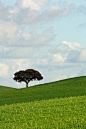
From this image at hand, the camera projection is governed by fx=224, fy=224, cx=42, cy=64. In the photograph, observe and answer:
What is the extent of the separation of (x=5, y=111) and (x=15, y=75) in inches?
2080

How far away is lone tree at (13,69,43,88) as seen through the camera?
73.9 meters

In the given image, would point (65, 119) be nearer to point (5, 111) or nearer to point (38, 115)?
point (38, 115)

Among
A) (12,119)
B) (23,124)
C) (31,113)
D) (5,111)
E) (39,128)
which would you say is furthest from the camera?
(5,111)

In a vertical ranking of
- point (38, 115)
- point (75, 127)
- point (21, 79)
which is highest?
point (21, 79)

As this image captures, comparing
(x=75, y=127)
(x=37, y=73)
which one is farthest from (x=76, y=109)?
(x=37, y=73)

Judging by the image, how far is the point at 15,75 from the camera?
74.8m

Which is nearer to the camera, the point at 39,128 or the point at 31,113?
the point at 39,128

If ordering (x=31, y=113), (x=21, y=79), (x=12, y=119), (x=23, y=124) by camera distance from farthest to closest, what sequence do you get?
(x=21, y=79)
(x=31, y=113)
(x=12, y=119)
(x=23, y=124)

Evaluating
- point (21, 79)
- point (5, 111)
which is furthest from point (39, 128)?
point (21, 79)

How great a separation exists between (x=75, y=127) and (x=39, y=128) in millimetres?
2432

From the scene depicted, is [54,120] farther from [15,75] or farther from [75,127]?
[15,75]

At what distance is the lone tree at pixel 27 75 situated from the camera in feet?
242

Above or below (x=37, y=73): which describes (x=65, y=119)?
below

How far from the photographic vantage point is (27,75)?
7388 centimetres
